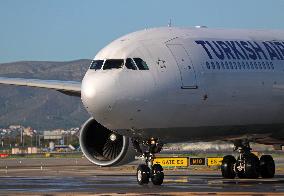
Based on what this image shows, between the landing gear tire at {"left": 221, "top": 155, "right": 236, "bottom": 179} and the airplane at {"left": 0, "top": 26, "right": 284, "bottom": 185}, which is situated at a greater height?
the airplane at {"left": 0, "top": 26, "right": 284, "bottom": 185}

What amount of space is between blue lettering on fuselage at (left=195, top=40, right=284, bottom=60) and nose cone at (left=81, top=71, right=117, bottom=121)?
12.3 ft

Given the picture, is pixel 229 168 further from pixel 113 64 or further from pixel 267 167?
pixel 113 64

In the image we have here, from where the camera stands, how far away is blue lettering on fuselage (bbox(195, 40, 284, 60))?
103 ft

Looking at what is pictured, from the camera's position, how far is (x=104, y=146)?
34.5 meters

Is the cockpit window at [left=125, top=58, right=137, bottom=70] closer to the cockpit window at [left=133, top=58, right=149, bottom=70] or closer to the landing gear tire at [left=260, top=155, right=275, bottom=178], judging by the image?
the cockpit window at [left=133, top=58, right=149, bottom=70]

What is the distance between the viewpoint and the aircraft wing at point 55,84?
35531 mm

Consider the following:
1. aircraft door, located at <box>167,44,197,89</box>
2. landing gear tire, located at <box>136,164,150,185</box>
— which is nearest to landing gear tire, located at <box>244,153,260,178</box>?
landing gear tire, located at <box>136,164,150,185</box>

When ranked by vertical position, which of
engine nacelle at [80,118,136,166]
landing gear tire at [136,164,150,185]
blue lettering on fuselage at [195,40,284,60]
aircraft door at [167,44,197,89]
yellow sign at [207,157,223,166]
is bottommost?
landing gear tire at [136,164,150,185]

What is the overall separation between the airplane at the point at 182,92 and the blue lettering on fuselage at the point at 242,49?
46 mm

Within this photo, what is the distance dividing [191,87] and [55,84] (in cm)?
792

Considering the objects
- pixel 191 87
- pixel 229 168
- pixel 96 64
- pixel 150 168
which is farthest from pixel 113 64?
pixel 229 168

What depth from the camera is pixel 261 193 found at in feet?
88.0

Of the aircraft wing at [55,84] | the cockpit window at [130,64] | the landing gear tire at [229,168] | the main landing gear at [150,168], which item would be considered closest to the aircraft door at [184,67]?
the cockpit window at [130,64]

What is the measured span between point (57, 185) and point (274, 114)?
7708mm
